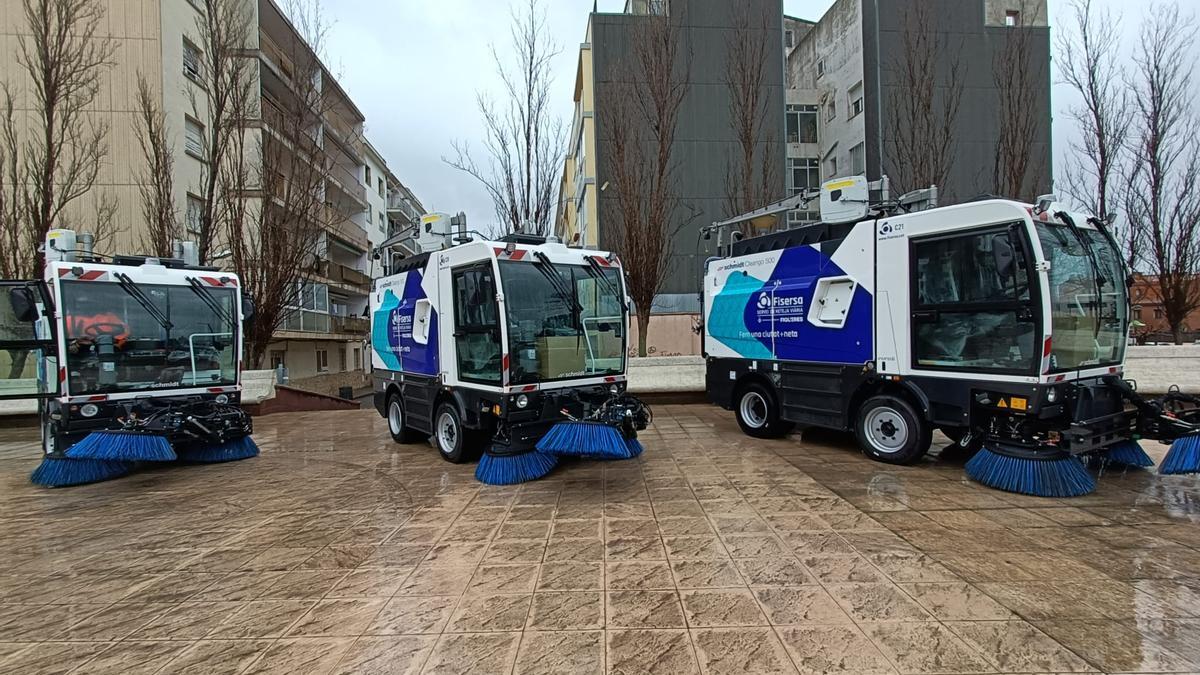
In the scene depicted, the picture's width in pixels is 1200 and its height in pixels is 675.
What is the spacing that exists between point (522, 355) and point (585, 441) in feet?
3.81

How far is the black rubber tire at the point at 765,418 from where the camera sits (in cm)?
797

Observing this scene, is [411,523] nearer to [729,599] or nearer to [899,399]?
[729,599]

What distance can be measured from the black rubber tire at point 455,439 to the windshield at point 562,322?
1.29 meters

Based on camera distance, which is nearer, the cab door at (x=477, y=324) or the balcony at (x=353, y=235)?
the cab door at (x=477, y=324)

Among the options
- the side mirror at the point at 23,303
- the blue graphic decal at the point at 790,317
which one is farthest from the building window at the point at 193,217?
the blue graphic decal at the point at 790,317

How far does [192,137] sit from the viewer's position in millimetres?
17734

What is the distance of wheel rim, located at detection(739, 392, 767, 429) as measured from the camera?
830 cm

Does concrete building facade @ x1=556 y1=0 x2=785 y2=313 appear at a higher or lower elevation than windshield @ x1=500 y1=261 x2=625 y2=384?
higher

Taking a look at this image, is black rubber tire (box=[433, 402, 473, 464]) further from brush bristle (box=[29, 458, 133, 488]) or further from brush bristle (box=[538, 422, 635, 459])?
brush bristle (box=[29, 458, 133, 488])

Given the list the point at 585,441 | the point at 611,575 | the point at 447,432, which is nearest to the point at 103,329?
the point at 447,432

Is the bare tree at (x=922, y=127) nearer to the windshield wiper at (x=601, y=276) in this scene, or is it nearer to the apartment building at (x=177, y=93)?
the windshield wiper at (x=601, y=276)

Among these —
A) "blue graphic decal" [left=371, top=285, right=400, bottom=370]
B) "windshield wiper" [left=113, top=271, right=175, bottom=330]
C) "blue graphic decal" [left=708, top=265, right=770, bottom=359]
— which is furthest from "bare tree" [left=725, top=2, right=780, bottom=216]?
"windshield wiper" [left=113, top=271, right=175, bottom=330]

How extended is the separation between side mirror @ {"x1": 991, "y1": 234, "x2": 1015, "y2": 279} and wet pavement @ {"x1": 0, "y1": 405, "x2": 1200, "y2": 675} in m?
2.09

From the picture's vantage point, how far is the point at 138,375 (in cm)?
677
